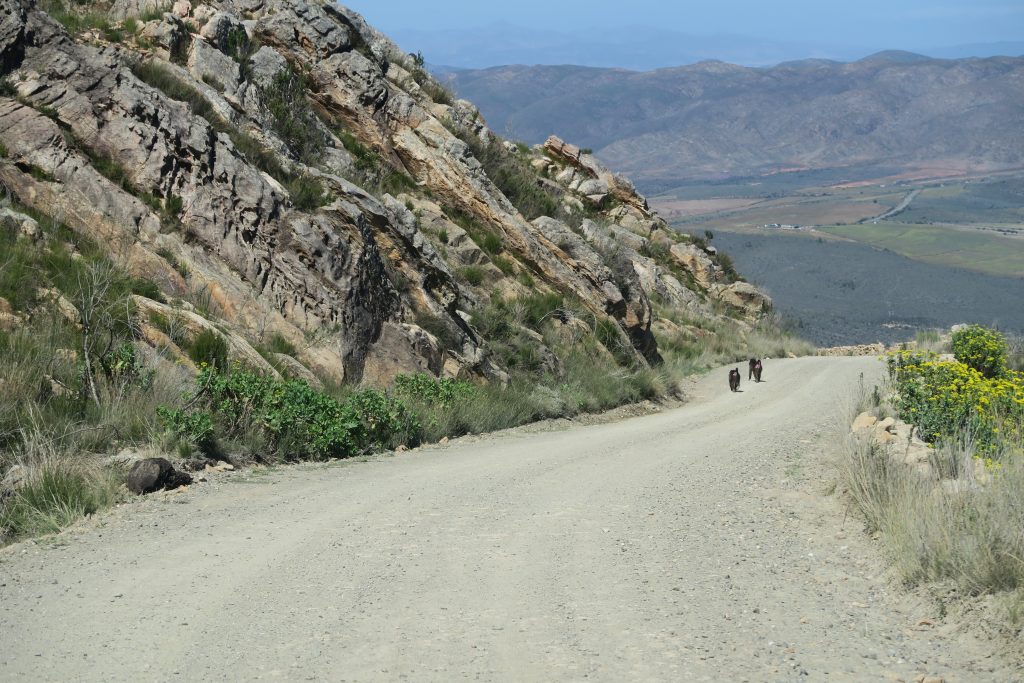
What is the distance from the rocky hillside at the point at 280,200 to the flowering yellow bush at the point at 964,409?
737cm

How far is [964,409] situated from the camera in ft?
36.7

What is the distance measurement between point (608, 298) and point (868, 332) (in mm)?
44266

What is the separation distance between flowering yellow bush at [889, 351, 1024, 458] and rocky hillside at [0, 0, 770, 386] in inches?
290

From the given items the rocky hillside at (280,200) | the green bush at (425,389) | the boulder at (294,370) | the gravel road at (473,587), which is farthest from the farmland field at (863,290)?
the gravel road at (473,587)

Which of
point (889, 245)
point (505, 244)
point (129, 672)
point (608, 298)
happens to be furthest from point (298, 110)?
point (889, 245)

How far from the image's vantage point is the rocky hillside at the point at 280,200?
14.2 metres

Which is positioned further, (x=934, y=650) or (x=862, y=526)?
(x=862, y=526)

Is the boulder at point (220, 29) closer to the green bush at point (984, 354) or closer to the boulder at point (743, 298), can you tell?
the green bush at point (984, 354)

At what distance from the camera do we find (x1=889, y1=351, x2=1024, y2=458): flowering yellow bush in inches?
411

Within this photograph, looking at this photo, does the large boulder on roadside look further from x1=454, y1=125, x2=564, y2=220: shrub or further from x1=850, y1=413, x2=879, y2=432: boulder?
x1=454, y1=125, x2=564, y2=220: shrub

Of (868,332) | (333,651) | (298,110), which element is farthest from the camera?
(868,332)

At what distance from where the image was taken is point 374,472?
1113 cm

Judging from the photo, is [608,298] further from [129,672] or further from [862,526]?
[129,672]

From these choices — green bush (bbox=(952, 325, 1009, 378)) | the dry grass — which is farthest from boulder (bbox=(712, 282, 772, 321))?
the dry grass
